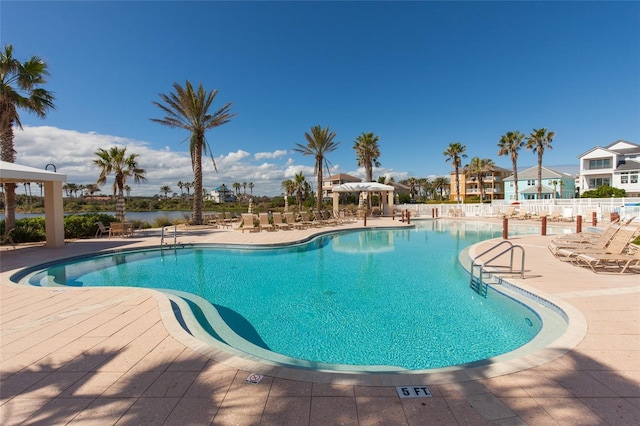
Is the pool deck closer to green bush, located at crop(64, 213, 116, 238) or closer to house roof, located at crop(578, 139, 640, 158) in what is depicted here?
green bush, located at crop(64, 213, 116, 238)

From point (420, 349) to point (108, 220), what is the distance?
1717 centimetres

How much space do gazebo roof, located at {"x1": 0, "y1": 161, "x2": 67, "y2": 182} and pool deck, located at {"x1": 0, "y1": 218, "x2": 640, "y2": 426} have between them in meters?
7.39

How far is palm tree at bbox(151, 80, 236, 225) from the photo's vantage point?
679 inches

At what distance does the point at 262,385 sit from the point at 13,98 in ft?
53.8

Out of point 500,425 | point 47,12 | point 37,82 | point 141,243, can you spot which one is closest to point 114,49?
point 47,12

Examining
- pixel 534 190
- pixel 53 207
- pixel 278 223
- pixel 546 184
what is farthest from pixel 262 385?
pixel 546 184

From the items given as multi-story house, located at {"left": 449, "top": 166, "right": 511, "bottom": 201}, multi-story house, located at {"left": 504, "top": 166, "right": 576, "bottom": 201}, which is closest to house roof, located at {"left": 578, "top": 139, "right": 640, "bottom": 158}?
multi-story house, located at {"left": 504, "top": 166, "right": 576, "bottom": 201}

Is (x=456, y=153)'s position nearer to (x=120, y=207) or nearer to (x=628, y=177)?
(x=628, y=177)

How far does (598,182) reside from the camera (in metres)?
39.7

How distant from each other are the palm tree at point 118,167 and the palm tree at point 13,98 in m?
3.63

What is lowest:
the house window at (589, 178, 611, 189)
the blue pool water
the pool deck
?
the blue pool water

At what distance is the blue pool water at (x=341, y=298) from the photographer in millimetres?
4363

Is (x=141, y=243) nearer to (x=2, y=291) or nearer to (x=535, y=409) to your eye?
(x=2, y=291)

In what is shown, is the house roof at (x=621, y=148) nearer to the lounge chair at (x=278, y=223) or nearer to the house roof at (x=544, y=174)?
the house roof at (x=544, y=174)
